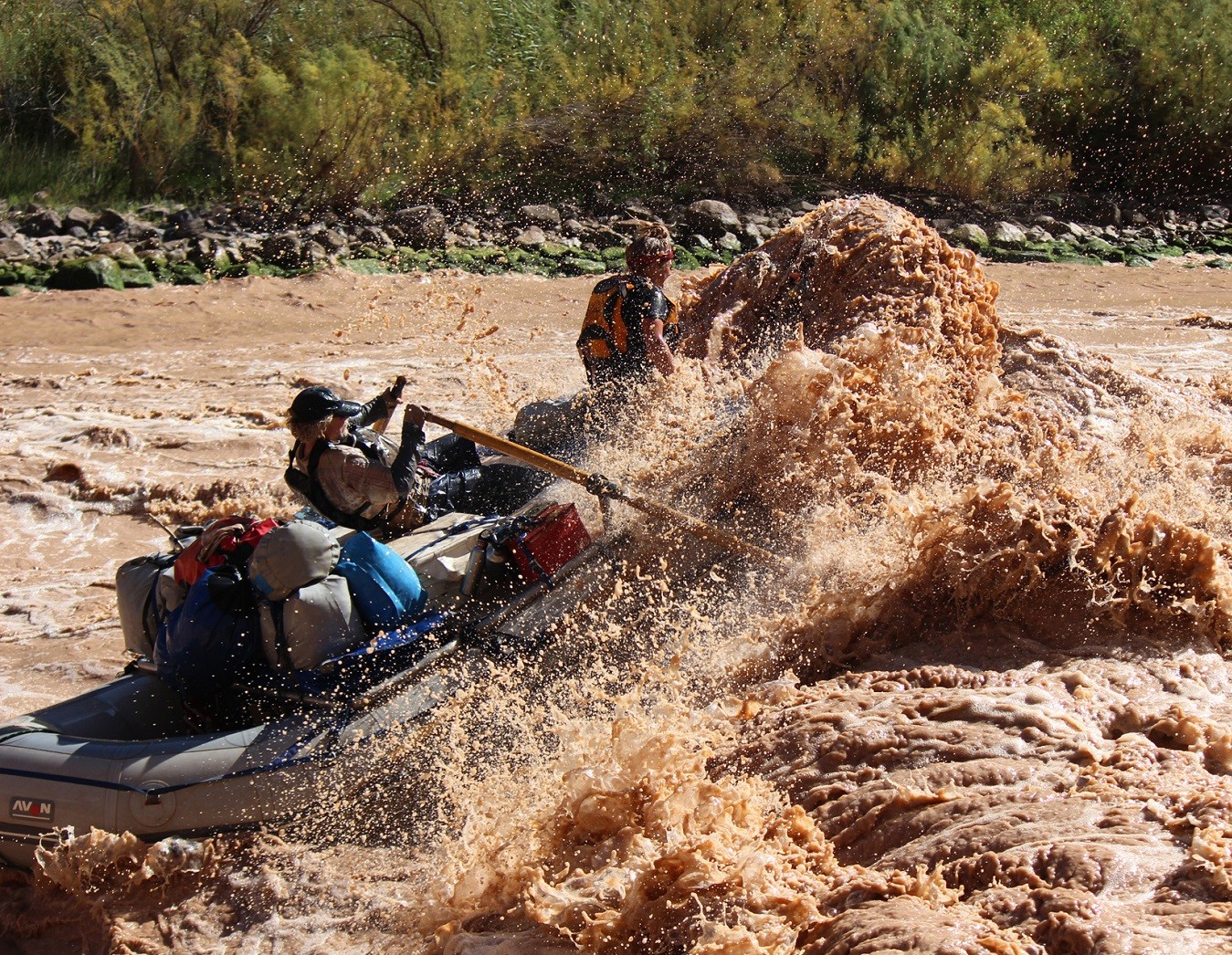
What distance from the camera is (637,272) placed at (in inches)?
231

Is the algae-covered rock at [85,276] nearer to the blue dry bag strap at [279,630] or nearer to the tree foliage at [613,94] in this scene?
the tree foliage at [613,94]

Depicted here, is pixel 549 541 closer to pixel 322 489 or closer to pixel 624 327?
pixel 322 489

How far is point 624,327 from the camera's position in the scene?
18.9ft

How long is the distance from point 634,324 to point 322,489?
77.0 inches

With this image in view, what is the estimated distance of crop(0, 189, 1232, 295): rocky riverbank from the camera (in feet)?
38.9

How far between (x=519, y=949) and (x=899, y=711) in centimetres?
134

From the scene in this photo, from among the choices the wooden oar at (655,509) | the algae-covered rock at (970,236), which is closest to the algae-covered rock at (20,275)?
the wooden oar at (655,509)

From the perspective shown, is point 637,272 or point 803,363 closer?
point 803,363

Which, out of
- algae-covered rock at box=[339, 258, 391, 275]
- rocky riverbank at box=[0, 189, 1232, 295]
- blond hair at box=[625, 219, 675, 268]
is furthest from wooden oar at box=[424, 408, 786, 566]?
rocky riverbank at box=[0, 189, 1232, 295]

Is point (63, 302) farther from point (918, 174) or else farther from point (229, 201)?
point (918, 174)

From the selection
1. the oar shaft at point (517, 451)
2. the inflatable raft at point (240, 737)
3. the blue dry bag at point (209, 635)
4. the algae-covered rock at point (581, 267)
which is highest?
the algae-covered rock at point (581, 267)

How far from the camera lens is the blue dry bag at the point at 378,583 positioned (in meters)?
4.09

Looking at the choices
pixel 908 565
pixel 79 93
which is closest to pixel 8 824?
pixel 908 565

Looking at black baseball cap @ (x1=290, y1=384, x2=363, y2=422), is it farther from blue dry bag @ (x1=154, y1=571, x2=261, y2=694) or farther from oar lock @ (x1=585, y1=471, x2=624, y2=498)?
oar lock @ (x1=585, y1=471, x2=624, y2=498)
